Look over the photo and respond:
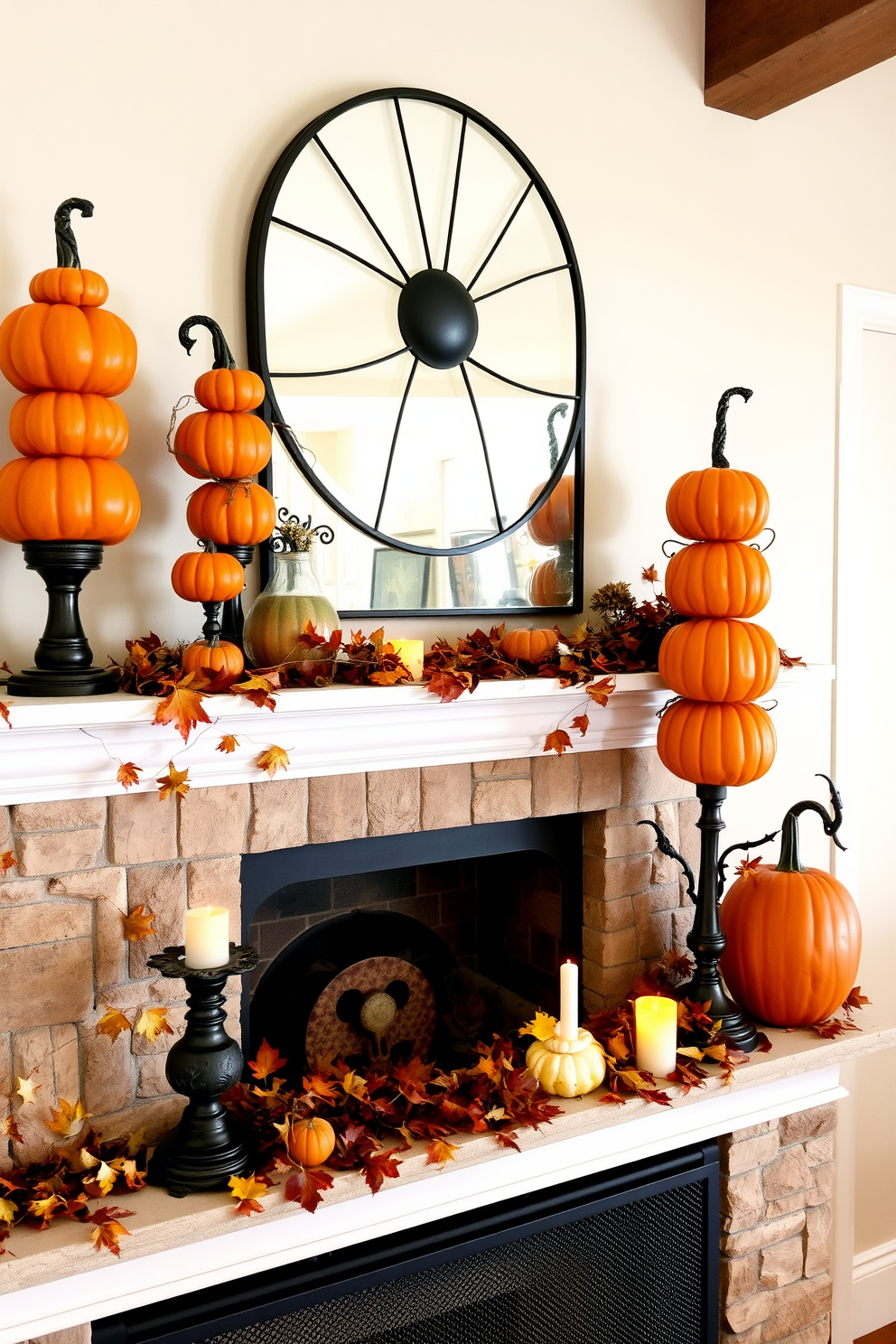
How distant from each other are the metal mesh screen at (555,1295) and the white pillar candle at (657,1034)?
0.26 meters

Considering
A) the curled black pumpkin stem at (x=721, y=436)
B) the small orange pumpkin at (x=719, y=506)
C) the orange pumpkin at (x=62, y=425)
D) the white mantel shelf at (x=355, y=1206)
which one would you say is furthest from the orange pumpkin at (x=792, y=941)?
the orange pumpkin at (x=62, y=425)

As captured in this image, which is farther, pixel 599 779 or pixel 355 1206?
pixel 599 779

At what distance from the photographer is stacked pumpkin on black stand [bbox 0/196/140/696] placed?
126cm

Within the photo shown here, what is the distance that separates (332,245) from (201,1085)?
1274mm

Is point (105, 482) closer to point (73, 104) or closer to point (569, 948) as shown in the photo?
point (73, 104)

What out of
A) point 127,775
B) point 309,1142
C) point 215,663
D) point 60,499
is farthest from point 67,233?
point 309,1142

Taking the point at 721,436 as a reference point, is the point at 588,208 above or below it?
above

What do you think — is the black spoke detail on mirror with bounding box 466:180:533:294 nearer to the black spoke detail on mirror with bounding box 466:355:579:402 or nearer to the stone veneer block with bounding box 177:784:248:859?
the black spoke detail on mirror with bounding box 466:355:579:402

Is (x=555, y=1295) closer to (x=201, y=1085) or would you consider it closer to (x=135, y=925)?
(x=201, y=1085)

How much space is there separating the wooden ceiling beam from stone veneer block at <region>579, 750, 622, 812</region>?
1322 mm

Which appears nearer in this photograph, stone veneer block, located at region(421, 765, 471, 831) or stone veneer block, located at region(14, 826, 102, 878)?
stone veneer block, located at region(14, 826, 102, 878)

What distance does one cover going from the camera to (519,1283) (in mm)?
1601

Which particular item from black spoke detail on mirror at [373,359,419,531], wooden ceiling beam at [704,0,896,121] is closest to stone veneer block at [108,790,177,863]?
black spoke detail on mirror at [373,359,419,531]

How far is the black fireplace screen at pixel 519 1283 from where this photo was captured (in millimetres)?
1399
